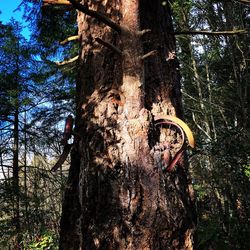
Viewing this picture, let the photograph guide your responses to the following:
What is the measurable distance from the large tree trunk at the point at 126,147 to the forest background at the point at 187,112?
7.35 feet

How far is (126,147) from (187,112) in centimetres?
935

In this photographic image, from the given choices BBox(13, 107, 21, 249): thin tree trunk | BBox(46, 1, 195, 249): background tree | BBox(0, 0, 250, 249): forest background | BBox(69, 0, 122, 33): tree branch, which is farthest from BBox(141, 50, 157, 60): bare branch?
BBox(13, 107, 21, 249): thin tree trunk

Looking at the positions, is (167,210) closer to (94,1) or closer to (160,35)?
(160,35)

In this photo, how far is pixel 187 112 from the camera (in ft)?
36.0

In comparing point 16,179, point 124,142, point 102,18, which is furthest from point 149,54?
point 16,179

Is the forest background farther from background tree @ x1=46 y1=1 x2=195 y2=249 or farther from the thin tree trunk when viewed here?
background tree @ x1=46 y1=1 x2=195 y2=249

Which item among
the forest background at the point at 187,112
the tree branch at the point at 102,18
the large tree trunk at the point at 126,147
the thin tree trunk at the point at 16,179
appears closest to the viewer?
the large tree trunk at the point at 126,147

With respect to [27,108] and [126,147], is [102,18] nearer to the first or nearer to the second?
[126,147]

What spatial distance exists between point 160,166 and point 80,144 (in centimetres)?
49

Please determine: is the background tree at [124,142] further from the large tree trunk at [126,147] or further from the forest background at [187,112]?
the forest background at [187,112]

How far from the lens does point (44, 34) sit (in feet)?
17.7

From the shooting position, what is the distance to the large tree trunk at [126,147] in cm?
172

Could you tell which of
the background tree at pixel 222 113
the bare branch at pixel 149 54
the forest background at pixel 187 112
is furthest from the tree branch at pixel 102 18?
the background tree at pixel 222 113

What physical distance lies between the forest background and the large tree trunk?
7.35 ft
